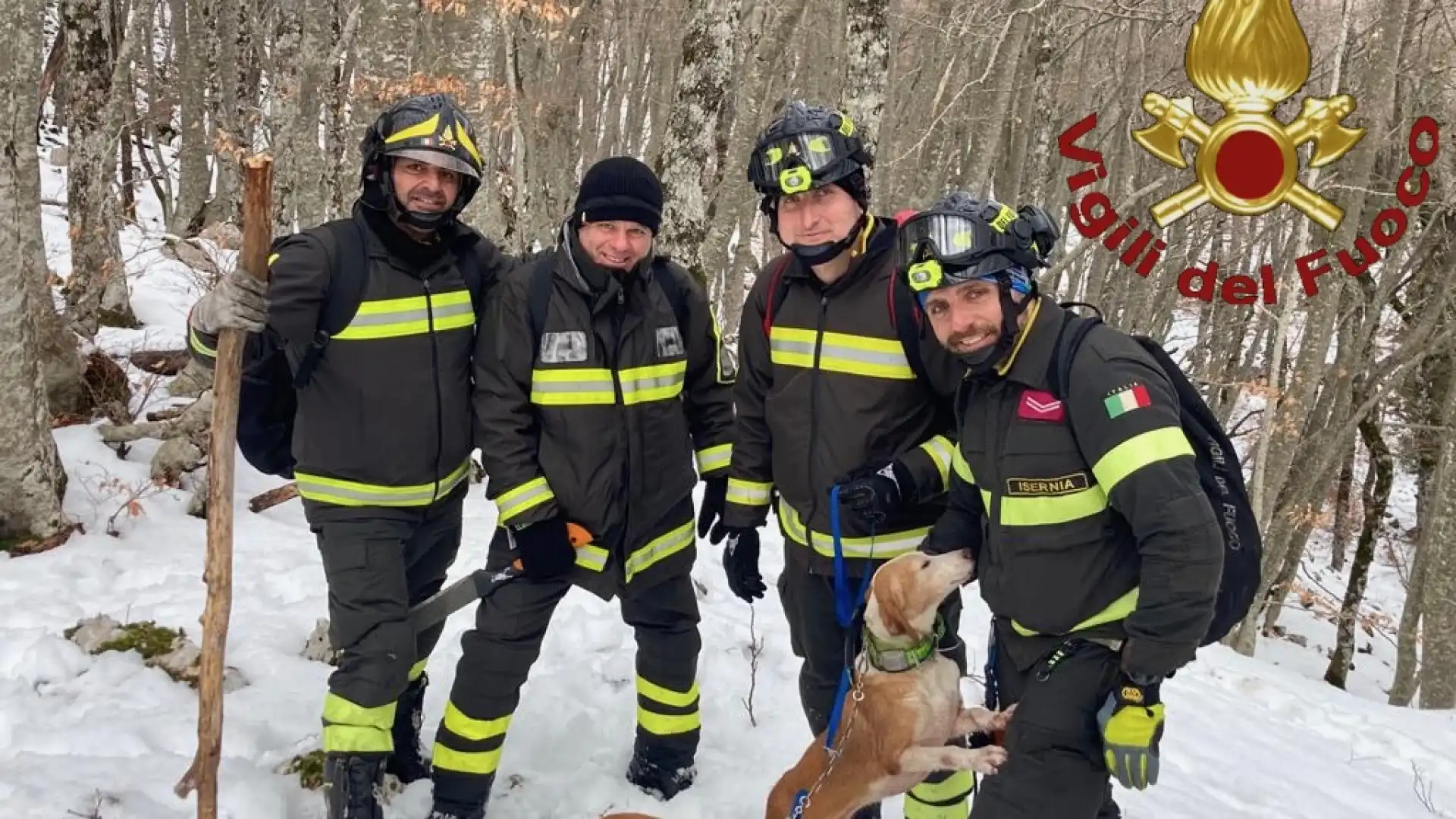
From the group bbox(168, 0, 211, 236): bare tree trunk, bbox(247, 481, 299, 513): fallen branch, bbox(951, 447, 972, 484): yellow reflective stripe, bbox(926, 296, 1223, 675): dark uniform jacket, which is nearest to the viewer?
bbox(926, 296, 1223, 675): dark uniform jacket

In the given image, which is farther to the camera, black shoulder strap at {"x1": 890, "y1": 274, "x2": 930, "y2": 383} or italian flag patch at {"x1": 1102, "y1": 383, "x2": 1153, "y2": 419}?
black shoulder strap at {"x1": 890, "y1": 274, "x2": 930, "y2": 383}

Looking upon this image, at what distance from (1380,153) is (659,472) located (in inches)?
512

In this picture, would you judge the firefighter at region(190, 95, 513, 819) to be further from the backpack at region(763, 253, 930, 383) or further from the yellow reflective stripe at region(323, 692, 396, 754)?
the backpack at region(763, 253, 930, 383)

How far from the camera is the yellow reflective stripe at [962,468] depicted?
9.63 ft

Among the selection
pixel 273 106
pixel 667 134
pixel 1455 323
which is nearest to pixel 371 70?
pixel 273 106

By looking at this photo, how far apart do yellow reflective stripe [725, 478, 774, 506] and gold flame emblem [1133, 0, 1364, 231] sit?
5.54 meters

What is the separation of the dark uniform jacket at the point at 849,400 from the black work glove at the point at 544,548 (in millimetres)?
877

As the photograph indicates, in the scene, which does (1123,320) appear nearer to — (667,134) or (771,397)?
(667,134)

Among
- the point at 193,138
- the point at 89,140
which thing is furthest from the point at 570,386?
the point at 193,138

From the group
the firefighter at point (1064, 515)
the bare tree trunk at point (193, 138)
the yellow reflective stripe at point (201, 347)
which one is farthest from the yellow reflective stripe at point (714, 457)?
the bare tree trunk at point (193, 138)

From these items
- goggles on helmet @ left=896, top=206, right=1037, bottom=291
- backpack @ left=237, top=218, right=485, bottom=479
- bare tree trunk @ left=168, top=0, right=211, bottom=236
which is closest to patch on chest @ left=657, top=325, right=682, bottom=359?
backpack @ left=237, top=218, right=485, bottom=479

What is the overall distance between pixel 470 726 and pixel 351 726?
46 cm

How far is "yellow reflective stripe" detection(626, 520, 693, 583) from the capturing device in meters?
3.64

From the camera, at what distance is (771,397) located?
3480 millimetres
